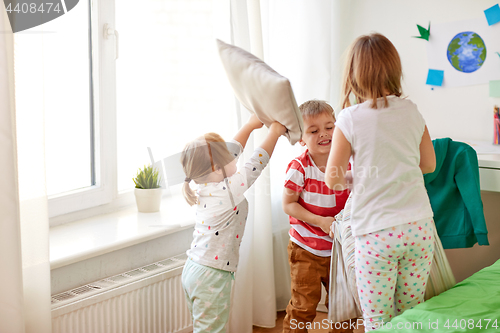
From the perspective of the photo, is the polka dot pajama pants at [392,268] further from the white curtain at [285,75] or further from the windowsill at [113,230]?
the windowsill at [113,230]

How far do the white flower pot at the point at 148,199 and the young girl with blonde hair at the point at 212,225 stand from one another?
1.31 feet

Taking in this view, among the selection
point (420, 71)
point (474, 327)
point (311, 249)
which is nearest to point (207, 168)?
point (311, 249)

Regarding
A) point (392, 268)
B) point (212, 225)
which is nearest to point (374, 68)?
point (392, 268)

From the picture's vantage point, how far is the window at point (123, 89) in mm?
1690

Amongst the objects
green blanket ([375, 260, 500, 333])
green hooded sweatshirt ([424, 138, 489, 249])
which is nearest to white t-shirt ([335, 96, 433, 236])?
green blanket ([375, 260, 500, 333])

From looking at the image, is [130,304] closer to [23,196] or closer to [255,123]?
[23,196]

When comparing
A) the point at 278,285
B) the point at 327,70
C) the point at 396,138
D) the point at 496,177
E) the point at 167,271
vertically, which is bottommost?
the point at 278,285

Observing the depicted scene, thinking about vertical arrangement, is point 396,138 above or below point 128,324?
above

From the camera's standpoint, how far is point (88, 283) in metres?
1.58

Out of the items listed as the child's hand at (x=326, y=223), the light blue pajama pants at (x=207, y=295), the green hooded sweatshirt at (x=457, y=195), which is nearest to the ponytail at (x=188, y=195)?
the light blue pajama pants at (x=207, y=295)

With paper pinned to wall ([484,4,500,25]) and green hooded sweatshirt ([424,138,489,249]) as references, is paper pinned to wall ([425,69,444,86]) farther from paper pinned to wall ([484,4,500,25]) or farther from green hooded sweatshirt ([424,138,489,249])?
green hooded sweatshirt ([424,138,489,249])

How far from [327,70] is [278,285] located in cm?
108

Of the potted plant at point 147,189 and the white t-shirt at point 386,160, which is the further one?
the potted plant at point 147,189

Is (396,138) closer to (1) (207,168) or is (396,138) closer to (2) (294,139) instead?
(2) (294,139)
